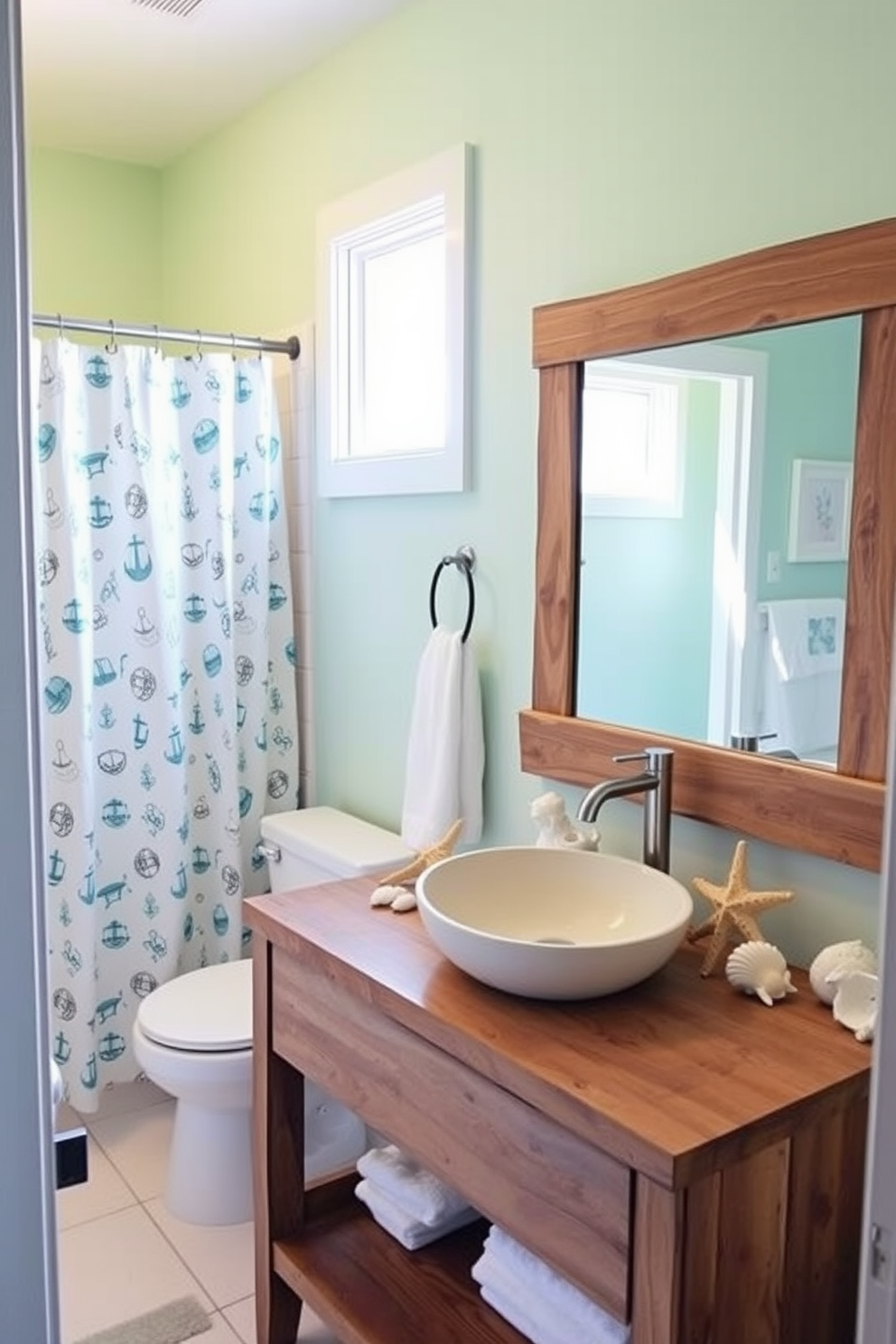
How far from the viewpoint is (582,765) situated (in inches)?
78.1

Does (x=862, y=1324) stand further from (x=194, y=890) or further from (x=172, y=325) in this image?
(x=172, y=325)

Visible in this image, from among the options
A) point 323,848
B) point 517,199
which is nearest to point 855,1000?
point 323,848

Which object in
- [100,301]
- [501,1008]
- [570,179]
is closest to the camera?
[501,1008]

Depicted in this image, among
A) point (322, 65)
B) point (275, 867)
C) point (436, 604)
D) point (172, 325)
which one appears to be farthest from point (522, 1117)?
point (172, 325)

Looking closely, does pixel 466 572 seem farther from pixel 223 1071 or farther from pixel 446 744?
pixel 223 1071

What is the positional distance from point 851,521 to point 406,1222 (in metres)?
1.37

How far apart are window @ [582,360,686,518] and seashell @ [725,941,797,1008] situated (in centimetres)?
74

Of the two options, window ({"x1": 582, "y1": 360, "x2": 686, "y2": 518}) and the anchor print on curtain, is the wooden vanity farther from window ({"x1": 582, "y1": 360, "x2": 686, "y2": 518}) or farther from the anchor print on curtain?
the anchor print on curtain

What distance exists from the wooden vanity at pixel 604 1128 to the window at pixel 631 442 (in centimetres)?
77

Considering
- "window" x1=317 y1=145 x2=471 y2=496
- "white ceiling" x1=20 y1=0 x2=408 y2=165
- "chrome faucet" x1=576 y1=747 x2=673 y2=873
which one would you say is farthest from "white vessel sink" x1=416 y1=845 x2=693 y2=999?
"white ceiling" x1=20 y1=0 x2=408 y2=165

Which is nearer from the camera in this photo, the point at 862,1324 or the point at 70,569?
the point at 862,1324

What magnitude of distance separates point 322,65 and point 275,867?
1921 mm

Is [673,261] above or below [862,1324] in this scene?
above

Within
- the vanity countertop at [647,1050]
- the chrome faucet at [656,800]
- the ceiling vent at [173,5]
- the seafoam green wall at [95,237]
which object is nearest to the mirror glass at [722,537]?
the chrome faucet at [656,800]
